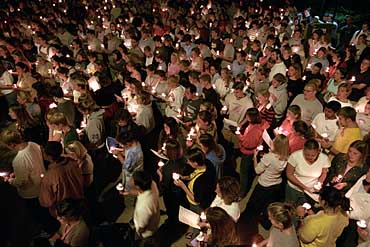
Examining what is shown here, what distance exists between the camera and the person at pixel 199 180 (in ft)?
16.6

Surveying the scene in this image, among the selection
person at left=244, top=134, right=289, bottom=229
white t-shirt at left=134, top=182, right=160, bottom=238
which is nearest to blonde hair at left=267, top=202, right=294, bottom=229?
white t-shirt at left=134, top=182, right=160, bottom=238

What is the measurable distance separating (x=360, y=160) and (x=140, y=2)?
42.7 ft

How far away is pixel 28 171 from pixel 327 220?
3594 mm

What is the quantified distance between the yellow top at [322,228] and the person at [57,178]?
2.74 meters

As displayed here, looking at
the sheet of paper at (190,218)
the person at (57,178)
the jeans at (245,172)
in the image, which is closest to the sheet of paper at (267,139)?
the jeans at (245,172)

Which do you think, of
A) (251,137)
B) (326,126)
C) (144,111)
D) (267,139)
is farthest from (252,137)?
(144,111)

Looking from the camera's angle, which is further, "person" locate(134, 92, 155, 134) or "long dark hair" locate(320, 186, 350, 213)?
"person" locate(134, 92, 155, 134)

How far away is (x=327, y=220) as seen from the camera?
423cm

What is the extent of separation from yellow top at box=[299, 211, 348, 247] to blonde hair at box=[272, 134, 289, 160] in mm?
1263

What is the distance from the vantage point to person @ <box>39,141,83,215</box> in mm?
4770

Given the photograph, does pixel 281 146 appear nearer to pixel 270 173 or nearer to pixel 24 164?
pixel 270 173

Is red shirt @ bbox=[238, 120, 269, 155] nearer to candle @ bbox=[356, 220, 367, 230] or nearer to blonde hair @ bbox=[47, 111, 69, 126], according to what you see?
candle @ bbox=[356, 220, 367, 230]

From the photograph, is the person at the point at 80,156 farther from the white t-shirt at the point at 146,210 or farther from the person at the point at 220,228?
the person at the point at 220,228

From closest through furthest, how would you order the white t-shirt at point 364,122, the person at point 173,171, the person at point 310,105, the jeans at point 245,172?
the person at point 173,171 → the white t-shirt at point 364,122 → the jeans at point 245,172 → the person at point 310,105
